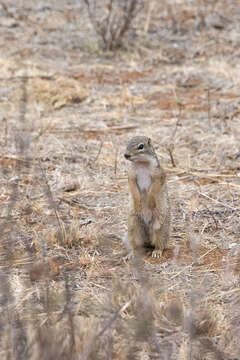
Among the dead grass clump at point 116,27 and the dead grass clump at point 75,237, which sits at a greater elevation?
the dead grass clump at point 75,237

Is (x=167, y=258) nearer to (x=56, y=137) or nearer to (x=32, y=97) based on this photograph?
(x=56, y=137)

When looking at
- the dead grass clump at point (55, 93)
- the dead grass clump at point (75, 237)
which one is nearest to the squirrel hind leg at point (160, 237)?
the dead grass clump at point (75, 237)

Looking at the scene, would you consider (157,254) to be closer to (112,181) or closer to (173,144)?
(112,181)

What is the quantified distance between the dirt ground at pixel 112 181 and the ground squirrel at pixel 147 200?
13cm

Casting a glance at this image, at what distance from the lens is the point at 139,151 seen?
Answer: 15.9 feet

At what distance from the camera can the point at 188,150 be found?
729 centimetres

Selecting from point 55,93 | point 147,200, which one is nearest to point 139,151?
point 147,200

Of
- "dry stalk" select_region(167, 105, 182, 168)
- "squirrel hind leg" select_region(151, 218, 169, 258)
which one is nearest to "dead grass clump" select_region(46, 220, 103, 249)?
"squirrel hind leg" select_region(151, 218, 169, 258)

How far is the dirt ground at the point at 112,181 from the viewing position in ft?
11.2

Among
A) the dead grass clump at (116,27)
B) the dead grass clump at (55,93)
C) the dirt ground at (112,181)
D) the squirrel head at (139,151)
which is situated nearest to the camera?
the dirt ground at (112,181)

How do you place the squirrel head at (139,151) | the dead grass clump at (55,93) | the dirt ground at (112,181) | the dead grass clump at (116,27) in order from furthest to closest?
the dead grass clump at (116,27), the dead grass clump at (55,93), the squirrel head at (139,151), the dirt ground at (112,181)

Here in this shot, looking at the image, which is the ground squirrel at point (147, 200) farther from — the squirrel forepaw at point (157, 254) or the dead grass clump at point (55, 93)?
the dead grass clump at point (55, 93)

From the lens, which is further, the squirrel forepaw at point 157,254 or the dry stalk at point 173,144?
the dry stalk at point 173,144

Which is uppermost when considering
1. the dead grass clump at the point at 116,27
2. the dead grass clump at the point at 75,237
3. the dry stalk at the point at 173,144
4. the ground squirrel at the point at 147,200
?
the ground squirrel at the point at 147,200
